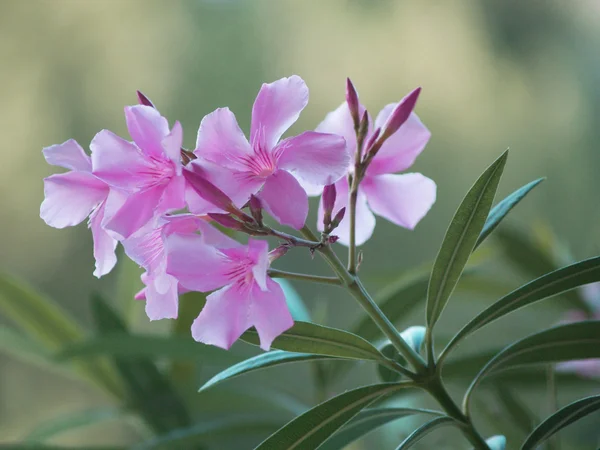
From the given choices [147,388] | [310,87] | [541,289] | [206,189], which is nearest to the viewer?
[206,189]

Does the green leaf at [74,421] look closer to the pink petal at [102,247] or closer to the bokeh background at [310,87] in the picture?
the pink petal at [102,247]

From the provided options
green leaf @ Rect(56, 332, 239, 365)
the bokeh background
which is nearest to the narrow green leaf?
green leaf @ Rect(56, 332, 239, 365)

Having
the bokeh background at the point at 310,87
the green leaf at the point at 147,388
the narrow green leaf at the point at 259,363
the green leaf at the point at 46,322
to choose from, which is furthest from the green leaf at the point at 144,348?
the bokeh background at the point at 310,87

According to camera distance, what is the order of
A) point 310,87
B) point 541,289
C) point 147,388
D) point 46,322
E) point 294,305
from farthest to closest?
point 310,87, point 46,322, point 147,388, point 294,305, point 541,289

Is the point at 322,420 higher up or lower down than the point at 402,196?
lower down

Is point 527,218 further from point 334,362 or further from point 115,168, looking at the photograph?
point 115,168

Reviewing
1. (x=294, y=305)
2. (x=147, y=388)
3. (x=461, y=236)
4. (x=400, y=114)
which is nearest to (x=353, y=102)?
(x=400, y=114)

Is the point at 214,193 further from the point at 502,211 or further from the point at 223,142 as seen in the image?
the point at 502,211
